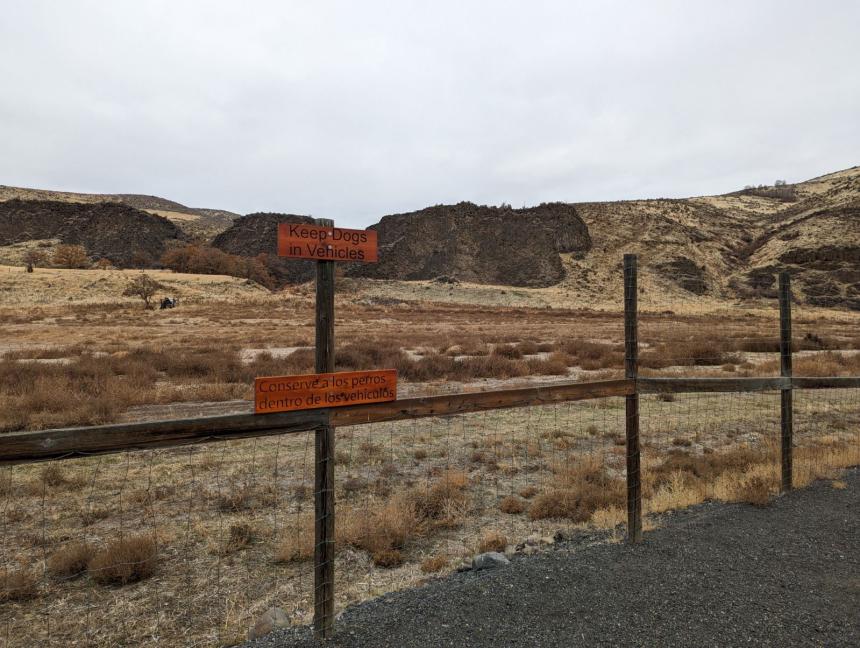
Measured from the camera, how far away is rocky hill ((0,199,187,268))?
92812 millimetres

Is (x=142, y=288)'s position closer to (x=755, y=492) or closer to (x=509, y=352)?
(x=509, y=352)

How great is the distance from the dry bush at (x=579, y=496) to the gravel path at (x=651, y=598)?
37.5 inches

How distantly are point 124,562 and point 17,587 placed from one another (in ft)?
2.52

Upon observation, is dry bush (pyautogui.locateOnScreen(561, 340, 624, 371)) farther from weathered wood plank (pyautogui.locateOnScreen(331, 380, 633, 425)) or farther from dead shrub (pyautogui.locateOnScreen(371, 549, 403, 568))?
dead shrub (pyautogui.locateOnScreen(371, 549, 403, 568))

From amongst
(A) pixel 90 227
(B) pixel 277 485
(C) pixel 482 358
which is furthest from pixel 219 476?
(A) pixel 90 227

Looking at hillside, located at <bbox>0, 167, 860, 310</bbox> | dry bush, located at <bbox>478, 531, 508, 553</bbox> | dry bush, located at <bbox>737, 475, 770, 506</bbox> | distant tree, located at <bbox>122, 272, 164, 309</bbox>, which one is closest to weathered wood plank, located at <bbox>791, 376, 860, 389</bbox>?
dry bush, located at <bbox>737, 475, 770, 506</bbox>

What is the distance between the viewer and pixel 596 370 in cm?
1758

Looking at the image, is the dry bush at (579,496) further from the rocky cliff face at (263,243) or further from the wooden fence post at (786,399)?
the rocky cliff face at (263,243)

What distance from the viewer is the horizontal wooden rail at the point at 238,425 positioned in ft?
8.97

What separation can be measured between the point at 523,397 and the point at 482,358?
46.9ft

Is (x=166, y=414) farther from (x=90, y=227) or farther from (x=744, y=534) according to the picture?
(x=90, y=227)

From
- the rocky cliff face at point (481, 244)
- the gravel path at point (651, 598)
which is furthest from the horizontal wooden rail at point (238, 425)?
the rocky cliff face at point (481, 244)

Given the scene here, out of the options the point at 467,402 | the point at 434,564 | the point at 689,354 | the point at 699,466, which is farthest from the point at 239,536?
the point at 689,354

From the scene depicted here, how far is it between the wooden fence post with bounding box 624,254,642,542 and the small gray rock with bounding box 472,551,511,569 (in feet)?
4.16
